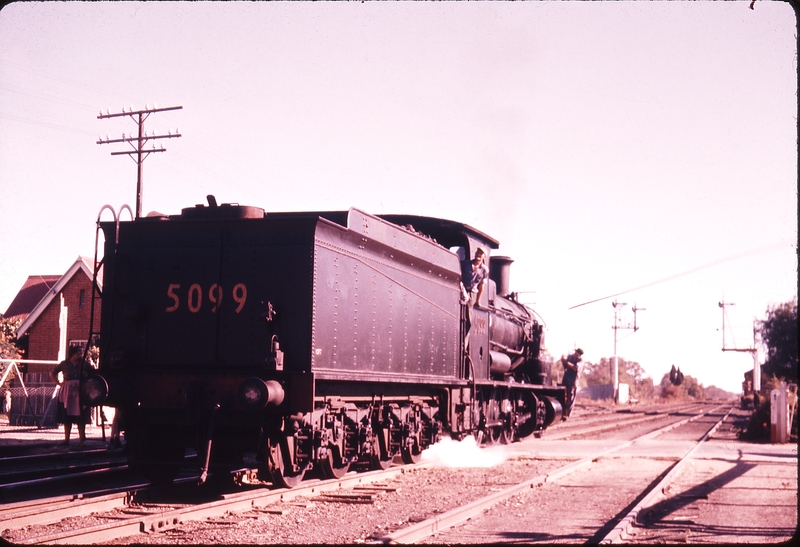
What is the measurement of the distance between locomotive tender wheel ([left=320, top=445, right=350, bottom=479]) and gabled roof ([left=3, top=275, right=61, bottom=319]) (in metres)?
30.7

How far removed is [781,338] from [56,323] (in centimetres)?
5392

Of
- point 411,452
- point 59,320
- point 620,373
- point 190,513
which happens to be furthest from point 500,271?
point 620,373

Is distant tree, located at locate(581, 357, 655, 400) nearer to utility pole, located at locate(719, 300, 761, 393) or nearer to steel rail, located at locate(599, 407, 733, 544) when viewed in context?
utility pole, located at locate(719, 300, 761, 393)

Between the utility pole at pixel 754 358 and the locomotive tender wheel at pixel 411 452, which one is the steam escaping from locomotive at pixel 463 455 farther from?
the utility pole at pixel 754 358

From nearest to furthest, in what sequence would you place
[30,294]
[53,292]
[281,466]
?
[281,466]
[53,292]
[30,294]

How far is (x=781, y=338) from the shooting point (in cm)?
6456

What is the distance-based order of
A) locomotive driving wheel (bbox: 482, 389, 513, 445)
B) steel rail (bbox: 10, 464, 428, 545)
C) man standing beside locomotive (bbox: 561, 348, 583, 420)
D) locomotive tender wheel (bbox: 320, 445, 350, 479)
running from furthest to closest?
man standing beside locomotive (bbox: 561, 348, 583, 420)
locomotive driving wheel (bbox: 482, 389, 513, 445)
locomotive tender wheel (bbox: 320, 445, 350, 479)
steel rail (bbox: 10, 464, 428, 545)

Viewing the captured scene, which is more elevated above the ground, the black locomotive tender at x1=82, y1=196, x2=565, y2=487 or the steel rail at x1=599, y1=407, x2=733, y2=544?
the black locomotive tender at x1=82, y1=196, x2=565, y2=487

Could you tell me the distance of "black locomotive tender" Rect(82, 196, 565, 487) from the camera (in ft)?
28.4

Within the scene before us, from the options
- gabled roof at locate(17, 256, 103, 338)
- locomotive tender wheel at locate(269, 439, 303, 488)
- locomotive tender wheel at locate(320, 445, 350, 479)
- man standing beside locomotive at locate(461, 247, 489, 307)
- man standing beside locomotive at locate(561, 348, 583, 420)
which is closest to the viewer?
locomotive tender wheel at locate(269, 439, 303, 488)

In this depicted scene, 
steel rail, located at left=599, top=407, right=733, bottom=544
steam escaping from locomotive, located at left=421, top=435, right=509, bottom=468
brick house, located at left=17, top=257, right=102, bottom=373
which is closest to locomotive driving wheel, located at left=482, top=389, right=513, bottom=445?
steam escaping from locomotive, located at left=421, top=435, right=509, bottom=468

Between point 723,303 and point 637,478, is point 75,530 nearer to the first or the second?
point 637,478

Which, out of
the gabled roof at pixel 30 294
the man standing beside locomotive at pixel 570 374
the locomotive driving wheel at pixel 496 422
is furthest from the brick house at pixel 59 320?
the locomotive driving wheel at pixel 496 422

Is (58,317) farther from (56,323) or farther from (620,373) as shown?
(620,373)
